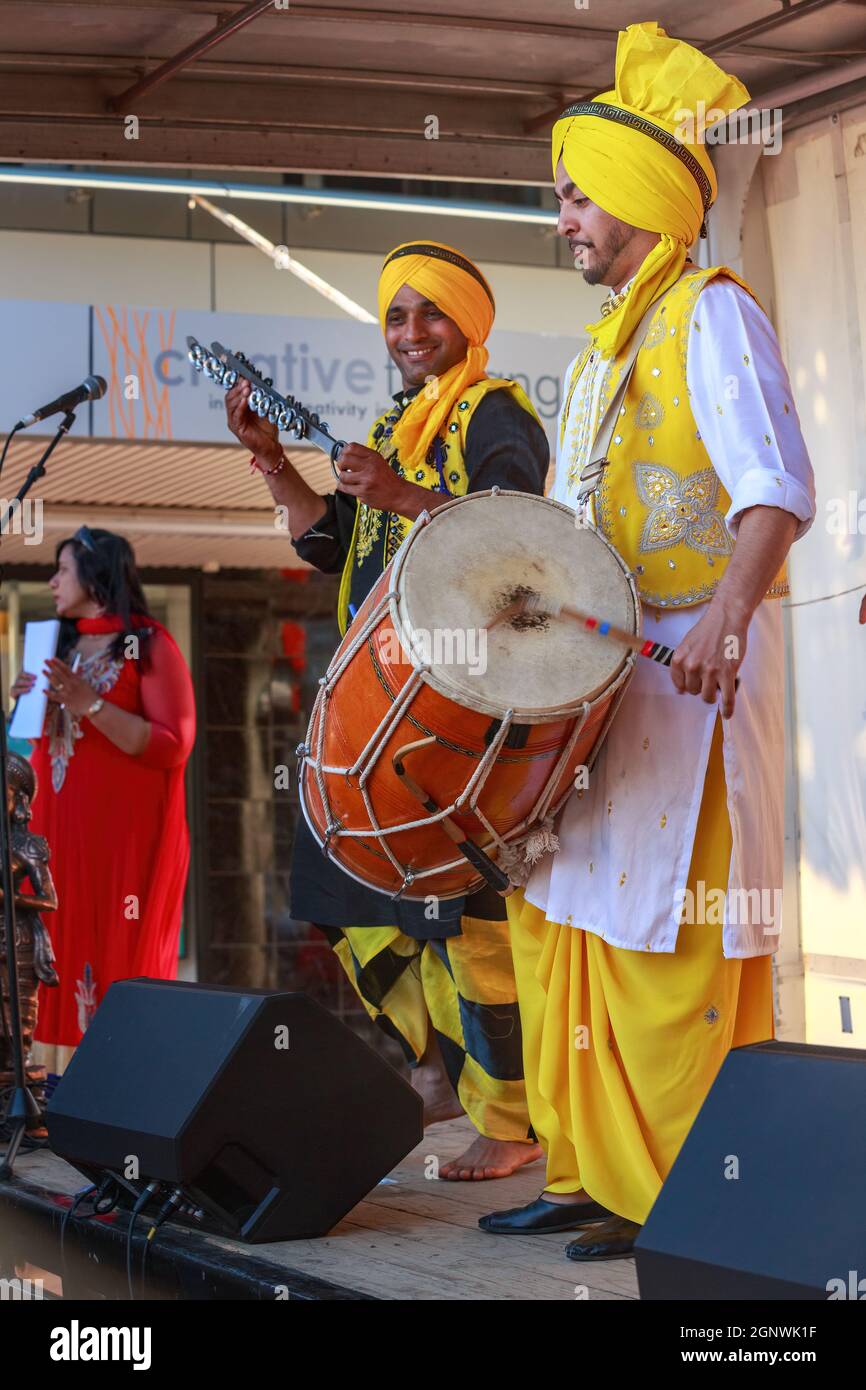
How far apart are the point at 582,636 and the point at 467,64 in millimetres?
2095

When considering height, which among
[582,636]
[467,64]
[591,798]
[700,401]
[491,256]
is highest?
[491,256]

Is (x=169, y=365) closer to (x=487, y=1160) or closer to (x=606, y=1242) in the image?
(x=487, y=1160)

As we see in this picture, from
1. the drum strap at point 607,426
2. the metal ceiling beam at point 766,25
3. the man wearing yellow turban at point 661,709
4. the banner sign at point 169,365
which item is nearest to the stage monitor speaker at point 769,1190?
the man wearing yellow turban at point 661,709

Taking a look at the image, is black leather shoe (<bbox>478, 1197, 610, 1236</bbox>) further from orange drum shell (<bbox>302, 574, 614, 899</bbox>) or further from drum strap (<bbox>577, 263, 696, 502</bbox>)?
drum strap (<bbox>577, 263, 696, 502</bbox>)

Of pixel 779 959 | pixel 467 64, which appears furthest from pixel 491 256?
pixel 779 959

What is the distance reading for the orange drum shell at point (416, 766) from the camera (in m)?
2.38

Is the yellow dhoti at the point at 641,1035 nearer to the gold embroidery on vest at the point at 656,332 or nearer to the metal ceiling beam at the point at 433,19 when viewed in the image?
the gold embroidery on vest at the point at 656,332

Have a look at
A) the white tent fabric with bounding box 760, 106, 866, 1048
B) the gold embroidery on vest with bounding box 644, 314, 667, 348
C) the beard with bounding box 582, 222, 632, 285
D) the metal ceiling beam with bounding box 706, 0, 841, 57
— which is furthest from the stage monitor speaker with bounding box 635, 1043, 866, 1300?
the metal ceiling beam with bounding box 706, 0, 841, 57

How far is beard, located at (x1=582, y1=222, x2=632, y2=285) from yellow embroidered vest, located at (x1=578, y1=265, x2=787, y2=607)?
13 cm

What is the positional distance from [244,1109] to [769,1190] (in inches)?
41.0

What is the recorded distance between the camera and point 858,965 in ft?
13.6

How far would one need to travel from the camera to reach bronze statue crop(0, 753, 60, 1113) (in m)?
3.98
